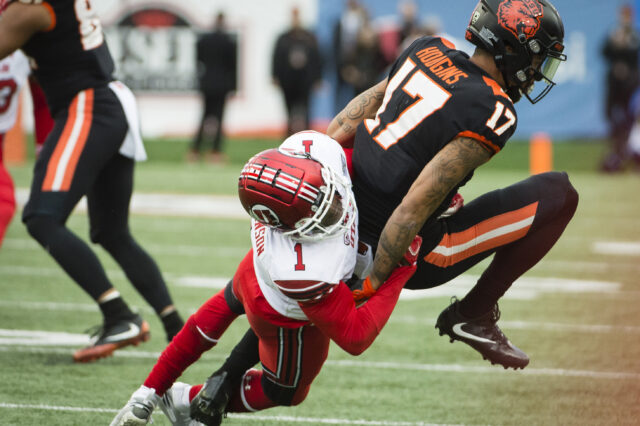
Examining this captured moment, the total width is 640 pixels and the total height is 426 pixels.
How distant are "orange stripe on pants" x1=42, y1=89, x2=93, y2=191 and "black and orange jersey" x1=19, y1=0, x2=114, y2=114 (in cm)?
6

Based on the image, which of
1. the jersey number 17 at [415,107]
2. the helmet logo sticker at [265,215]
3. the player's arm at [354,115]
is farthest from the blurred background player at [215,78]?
the helmet logo sticker at [265,215]

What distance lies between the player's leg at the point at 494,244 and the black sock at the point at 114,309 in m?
1.62

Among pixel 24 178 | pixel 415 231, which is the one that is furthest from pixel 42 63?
pixel 24 178

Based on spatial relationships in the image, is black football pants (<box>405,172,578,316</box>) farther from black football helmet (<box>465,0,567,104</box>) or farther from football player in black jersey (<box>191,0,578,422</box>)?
black football helmet (<box>465,0,567,104</box>)

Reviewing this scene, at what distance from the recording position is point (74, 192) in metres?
4.45

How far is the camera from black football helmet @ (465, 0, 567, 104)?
3.30m

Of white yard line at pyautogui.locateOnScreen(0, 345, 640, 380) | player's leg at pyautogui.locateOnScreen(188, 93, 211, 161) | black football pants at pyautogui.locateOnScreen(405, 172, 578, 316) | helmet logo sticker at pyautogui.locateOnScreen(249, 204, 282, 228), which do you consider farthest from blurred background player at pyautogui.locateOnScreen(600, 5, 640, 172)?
helmet logo sticker at pyautogui.locateOnScreen(249, 204, 282, 228)

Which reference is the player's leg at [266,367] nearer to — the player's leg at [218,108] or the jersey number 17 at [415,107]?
the jersey number 17 at [415,107]

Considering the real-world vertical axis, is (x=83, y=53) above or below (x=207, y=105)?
above

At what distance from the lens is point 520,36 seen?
3.29 m

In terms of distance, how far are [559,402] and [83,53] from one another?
2.62 m

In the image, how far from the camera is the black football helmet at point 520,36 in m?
3.30

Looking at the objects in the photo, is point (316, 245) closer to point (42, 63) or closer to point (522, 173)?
point (42, 63)

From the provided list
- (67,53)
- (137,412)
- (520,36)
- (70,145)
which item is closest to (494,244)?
(520,36)
